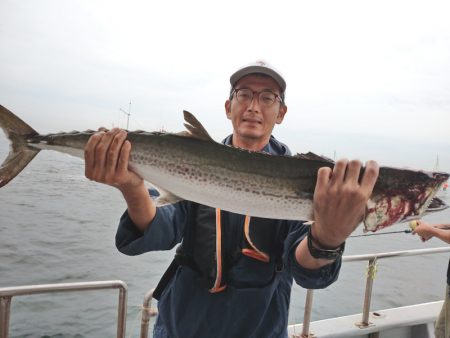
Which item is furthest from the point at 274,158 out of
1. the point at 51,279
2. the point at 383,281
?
the point at 383,281

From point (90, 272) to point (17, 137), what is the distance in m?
13.0

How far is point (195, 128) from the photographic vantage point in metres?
2.88

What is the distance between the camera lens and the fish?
9.05 feet

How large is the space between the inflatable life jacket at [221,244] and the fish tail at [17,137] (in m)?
1.41

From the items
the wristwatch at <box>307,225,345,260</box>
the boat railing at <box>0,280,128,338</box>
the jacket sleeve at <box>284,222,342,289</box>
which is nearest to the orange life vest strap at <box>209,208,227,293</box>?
the jacket sleeve at <box>284,222,342,289</box>

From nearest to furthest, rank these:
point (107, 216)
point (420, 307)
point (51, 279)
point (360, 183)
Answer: point (360, 183), point (420, 307), point (51, 279), point (107, 216)

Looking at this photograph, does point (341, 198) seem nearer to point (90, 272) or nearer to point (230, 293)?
point (230, 293)

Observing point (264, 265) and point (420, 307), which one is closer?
point (264, 265)

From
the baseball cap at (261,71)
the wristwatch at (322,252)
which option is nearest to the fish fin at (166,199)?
the wristwatch at (322,252)

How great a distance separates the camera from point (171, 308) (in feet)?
9.27

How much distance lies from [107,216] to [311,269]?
25.3m

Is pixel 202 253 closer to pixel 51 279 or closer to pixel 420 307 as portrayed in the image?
pixel 420 307

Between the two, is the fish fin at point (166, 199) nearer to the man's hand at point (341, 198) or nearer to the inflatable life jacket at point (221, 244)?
the inflatable life jacket at point (221, 244)

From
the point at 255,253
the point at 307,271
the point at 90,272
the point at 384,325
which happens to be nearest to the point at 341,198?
the point at 307,271
